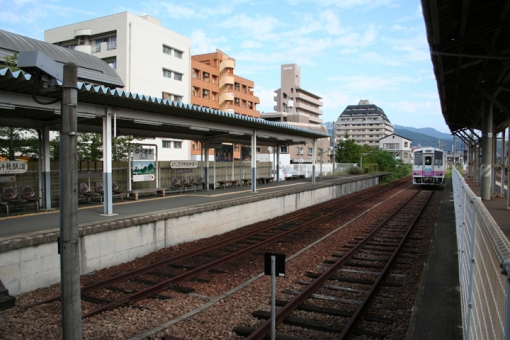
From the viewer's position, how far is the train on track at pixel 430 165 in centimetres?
2883

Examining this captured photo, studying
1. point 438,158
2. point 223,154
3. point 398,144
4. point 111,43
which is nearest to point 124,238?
point 223,154

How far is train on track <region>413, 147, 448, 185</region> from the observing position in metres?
28.8

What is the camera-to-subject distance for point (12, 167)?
1075 cm

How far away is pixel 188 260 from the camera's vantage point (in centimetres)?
871

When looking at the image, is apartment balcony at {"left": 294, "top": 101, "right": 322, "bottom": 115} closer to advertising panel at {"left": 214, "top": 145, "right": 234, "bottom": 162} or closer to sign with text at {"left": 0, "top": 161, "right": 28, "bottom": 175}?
advertising panel at {"left": 214, "top": 145, "right": 234, "bottom": 162}

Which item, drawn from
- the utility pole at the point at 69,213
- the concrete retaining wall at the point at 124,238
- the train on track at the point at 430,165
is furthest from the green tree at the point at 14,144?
the train on track at the point at 430,165

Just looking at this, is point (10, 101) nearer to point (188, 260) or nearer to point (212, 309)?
point (188, 260)

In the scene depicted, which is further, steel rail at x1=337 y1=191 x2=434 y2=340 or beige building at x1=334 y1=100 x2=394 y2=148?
beige building at x1=334 y1=100 x2=394 y2=148

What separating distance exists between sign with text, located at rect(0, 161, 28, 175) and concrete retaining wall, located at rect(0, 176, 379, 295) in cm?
415

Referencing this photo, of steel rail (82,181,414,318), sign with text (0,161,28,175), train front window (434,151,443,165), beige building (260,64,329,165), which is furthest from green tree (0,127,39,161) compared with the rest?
beige building (260,64,329,165)

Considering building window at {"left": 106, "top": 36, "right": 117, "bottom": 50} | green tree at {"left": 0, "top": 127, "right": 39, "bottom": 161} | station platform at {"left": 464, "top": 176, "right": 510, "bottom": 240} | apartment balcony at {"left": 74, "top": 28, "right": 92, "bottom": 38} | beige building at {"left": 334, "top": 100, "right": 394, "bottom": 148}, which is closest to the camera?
station platform at {"left": 464, "top": 176, "right": 510, "bottom": 240}

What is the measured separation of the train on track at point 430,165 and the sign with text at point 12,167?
25.7 metres

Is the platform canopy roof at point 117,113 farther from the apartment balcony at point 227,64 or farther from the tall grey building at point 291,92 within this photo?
the tall grey building at point 291,92

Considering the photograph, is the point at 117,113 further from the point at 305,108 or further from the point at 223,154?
the point at 305,108
